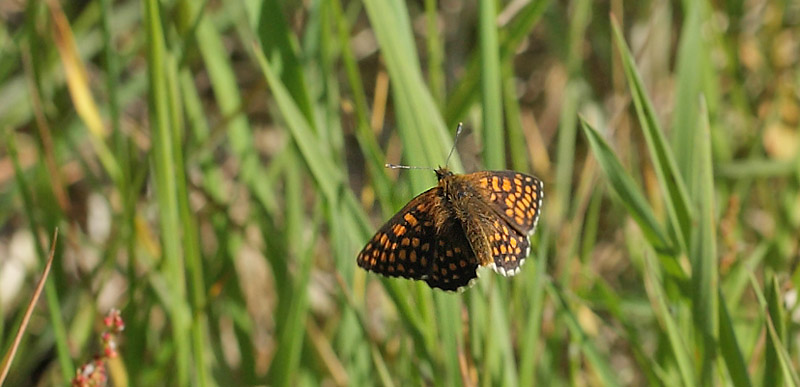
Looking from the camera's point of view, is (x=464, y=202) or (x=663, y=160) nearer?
(x=663, y=160)

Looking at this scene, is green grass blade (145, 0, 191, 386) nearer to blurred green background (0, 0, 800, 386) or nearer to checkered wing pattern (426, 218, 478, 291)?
blurred green background (0, 0, 800, 386)

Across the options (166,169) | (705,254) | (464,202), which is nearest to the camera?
(705,254)

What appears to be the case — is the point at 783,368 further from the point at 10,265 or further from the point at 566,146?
the point at 10,265

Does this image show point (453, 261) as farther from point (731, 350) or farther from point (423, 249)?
point (731, 350)

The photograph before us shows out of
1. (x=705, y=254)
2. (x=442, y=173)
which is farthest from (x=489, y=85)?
(x=705, y=254)

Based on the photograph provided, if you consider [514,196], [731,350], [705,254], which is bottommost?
[731,350]

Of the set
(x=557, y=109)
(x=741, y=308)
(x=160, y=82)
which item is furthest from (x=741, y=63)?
(x=160, y=82)

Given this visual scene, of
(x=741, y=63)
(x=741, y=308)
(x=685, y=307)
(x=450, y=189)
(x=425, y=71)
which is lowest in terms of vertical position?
(x=741, y=308)
